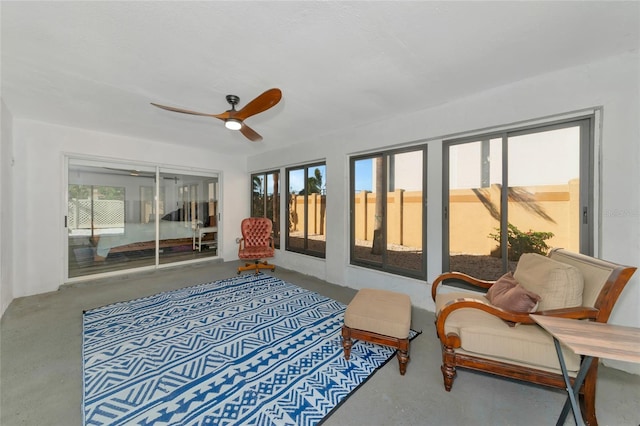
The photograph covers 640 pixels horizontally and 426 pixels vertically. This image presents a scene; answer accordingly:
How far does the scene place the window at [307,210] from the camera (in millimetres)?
4586

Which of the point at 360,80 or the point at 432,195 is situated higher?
the point at 360,80

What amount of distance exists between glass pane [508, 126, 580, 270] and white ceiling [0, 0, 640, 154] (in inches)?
27.7

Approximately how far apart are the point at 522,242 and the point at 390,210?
160 centimetres

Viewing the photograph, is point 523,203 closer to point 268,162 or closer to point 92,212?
point 268,162

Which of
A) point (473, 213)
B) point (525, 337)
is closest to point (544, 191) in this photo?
point (473, 213)

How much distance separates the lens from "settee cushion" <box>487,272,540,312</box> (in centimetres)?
169

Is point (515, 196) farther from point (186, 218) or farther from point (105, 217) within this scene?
point (105, 217)

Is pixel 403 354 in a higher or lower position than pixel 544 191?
lower

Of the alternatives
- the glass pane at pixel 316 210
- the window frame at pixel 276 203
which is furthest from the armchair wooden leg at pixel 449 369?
the window frame at pixel 276 203

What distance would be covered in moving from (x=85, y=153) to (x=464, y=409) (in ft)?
19.2

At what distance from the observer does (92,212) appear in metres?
4.18

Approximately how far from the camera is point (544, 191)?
251 centimetres

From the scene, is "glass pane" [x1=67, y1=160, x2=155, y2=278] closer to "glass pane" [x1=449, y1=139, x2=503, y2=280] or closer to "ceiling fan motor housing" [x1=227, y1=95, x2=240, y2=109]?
"ceiling fan motor housing" [x1=227, y1=95, x2=240, y2=109]

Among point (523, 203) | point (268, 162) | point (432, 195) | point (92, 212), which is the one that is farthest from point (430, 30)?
point (92, 212)
